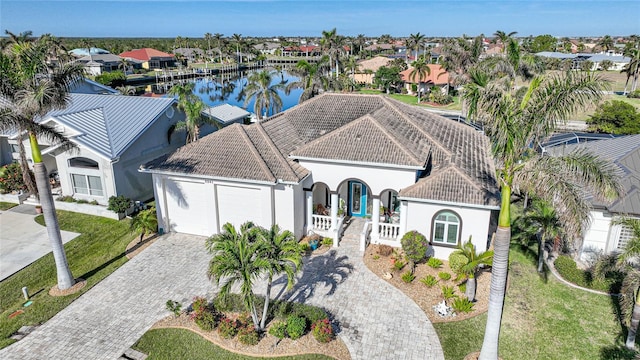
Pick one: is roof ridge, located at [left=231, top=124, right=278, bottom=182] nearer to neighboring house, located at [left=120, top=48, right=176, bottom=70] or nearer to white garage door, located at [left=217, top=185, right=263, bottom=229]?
white garage door, located at [left=217, top=185, right=263, bottom=229]

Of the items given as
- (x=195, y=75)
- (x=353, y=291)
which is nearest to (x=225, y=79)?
(x=195, y=75)

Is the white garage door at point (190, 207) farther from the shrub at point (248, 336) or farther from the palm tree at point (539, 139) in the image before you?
the palm tree at point (539, 139)

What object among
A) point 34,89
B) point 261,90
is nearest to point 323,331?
point 34,89

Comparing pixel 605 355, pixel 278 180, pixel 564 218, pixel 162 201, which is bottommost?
pixel 605 355

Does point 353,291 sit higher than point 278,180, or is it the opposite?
point 278,180

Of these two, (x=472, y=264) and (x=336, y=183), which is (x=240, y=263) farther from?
(x=336, y=183)

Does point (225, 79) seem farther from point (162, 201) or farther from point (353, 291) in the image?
point (353, 291)
